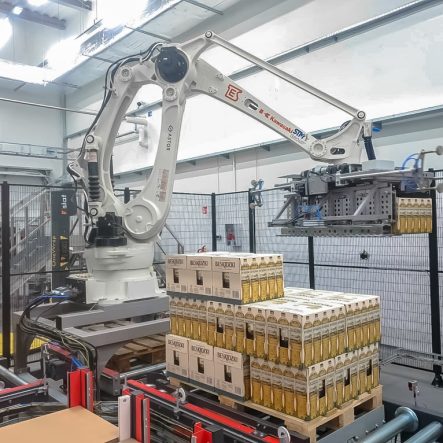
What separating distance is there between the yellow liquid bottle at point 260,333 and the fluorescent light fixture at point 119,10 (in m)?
5.83

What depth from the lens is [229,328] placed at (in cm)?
342

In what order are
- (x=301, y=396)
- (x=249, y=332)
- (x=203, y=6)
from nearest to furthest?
(x=301, y=396) → (x=249, y=332) → (x=203, y=6)

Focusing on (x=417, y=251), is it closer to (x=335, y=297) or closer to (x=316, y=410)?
(x=335, y=297)

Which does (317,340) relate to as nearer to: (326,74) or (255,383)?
(255,383)

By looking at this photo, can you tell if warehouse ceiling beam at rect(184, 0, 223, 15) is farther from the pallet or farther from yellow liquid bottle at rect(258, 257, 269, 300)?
the pallet

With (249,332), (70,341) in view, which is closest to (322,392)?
(249,332)

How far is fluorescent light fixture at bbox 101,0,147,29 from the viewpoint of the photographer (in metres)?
7.02

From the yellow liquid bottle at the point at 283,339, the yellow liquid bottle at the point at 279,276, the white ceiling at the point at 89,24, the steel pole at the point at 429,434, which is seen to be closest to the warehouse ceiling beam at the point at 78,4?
the white ceiling at the point at 89,24

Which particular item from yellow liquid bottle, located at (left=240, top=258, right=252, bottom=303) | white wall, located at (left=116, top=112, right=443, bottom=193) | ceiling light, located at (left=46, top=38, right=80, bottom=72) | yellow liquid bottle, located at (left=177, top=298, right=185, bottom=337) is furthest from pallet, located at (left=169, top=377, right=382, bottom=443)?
ceiling light, located at (left=46, top=38, right=80, bottom=72)

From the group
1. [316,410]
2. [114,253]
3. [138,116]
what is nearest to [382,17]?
[114,253]

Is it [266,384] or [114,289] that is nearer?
[266,384]

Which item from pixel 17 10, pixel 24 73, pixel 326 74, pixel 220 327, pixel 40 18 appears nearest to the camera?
pixel 220 327

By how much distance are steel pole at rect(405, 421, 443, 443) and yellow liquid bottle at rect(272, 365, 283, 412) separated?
2.83ft

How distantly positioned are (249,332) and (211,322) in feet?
1.30
